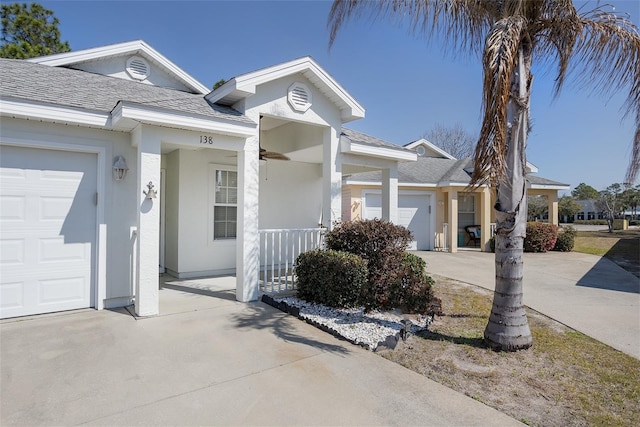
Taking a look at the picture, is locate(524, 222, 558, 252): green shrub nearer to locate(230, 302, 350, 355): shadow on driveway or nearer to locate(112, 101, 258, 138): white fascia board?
locate(230, 302, 350, 355): shadow on driveway

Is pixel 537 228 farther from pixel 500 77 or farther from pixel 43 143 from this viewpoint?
pixel 43 143

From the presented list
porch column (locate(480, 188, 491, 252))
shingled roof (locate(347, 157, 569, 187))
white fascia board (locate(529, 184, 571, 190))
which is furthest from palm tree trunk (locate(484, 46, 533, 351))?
white fascia board (locate(529, 184, 571, 190))

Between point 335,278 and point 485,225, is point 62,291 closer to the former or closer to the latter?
point 335,278

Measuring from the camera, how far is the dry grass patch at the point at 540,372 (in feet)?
10.9

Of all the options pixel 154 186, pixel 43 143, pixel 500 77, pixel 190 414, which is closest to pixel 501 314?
pixel 500 77

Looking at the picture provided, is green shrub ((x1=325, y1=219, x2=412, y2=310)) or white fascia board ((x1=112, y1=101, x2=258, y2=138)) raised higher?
white fascia board ((x1=112, y1=101, x2=258, y2=138))

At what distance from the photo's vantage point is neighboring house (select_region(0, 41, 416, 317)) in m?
5.36

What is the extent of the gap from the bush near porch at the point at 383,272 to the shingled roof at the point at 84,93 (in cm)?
300

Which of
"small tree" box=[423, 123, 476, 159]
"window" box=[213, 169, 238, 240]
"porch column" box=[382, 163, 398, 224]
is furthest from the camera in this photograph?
"small tree" box=[423, 123, 476, 159]

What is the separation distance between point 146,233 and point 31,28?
699 inches

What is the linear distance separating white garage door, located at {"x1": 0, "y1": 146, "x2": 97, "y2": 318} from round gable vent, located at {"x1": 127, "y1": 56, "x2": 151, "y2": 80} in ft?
15.3

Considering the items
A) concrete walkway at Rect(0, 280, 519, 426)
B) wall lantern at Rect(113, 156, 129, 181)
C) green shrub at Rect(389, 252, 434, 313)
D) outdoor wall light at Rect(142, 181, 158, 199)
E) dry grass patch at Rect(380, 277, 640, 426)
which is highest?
wall lantern at Rect(113, 156, 129, 181)

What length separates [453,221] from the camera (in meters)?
15.2

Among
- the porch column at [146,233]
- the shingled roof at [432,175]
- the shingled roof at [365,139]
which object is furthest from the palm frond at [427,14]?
the shingled roof at [432,175]
